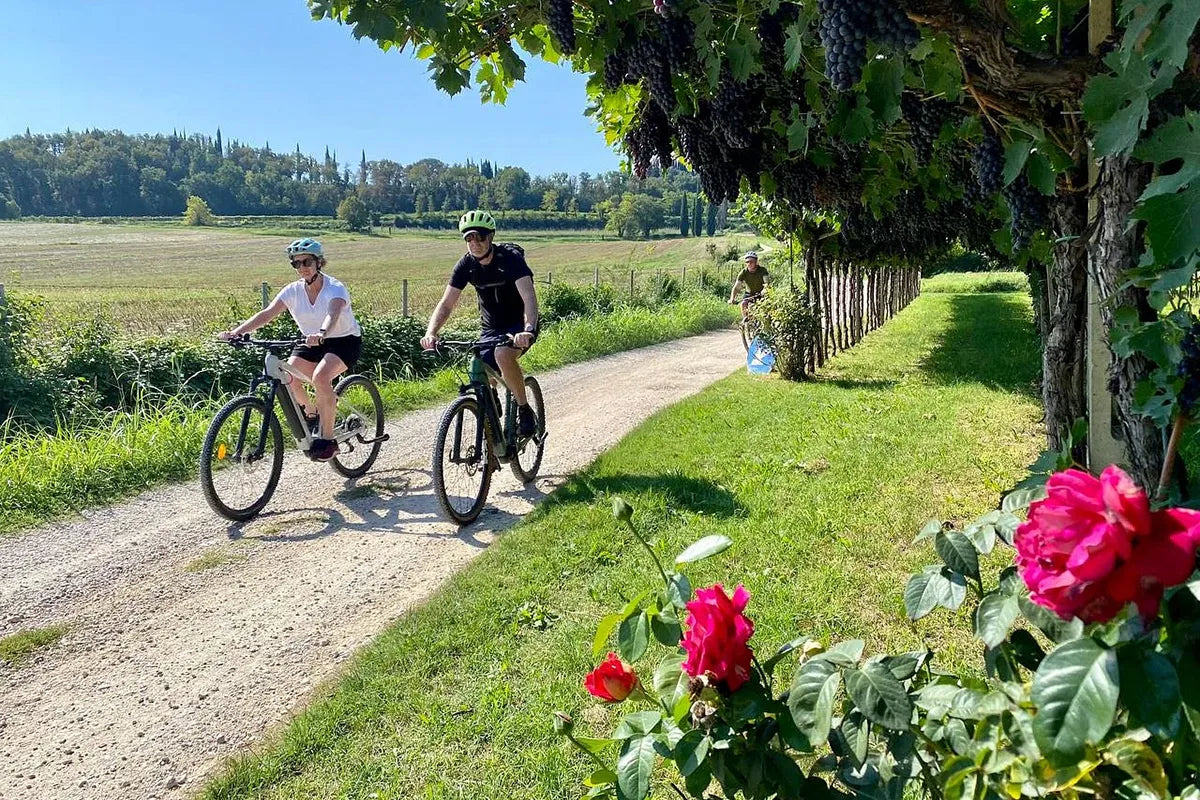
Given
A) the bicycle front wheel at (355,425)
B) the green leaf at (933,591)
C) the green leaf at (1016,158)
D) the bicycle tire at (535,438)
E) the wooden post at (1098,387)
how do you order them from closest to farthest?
the green leaf at (933,591) < the wooden post at (1098,387) < the green leaf at (1016,158) < the bicycle tire at (535,438) < the bicycle front wheel at (355,425)

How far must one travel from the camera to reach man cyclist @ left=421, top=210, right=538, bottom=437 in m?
5.68

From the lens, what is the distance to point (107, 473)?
6551 mm

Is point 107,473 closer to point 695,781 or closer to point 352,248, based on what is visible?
point 695,781

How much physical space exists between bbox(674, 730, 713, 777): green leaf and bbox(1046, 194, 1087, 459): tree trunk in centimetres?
179

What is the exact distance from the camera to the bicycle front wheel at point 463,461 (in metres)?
5.38

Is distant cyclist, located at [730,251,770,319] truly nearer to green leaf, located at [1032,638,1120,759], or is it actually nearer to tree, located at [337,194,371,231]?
green leaf, located at [1032,638,1120,759]

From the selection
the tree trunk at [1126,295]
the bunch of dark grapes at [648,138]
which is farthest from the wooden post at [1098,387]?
the bunch of dark grapes at [648,138]

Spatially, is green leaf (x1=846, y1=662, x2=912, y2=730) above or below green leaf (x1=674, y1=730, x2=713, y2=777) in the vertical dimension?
above

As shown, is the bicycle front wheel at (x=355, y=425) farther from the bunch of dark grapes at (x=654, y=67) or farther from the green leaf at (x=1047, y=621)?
the green leaf at (x=1047, y=621)

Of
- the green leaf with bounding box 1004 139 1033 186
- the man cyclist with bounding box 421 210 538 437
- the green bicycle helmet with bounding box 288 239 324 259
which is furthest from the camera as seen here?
the green bicycle helmet with bounding box 288 239 324 259

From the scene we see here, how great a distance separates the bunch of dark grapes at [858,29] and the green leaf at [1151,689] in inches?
69.0

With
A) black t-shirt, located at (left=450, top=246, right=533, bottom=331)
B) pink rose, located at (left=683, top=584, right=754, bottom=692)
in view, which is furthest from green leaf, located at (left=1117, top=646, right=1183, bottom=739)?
black t-shirt, located at (left=450, top=246, right=533, bottom=331)

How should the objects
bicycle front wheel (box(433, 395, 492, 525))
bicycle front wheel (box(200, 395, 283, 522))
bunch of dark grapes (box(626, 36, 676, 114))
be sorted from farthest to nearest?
bicycle front wheel (box(200, 395, 283, 522)) → bicycle front wheel (box(433, 395, 492, 525)) → bunch of dark grapes (box(626, 36, 676, 114))

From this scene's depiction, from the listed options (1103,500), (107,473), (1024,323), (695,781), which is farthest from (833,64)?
(1024,323)
